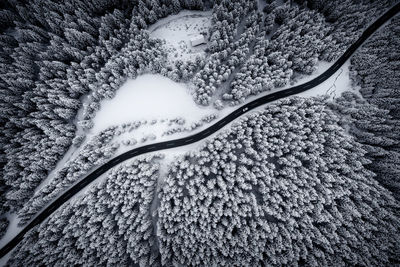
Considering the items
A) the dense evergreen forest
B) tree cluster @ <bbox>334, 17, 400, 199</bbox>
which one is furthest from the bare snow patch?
the dense evergreen forest

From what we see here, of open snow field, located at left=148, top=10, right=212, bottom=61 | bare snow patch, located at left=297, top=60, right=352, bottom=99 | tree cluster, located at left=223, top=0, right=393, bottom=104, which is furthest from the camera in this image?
open snow field, located at left=148, top=10, right=212, bottom=61

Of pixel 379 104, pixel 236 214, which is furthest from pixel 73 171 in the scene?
pixel 379 104

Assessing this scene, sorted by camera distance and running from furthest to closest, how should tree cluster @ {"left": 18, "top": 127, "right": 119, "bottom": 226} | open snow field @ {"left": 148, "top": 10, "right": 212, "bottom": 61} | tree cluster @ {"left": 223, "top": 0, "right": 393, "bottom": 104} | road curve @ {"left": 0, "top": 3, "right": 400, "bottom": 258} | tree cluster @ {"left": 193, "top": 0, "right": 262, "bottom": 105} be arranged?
open snow field @ {"left": 148, "top": 10, "right": 212, "bottom": 61}, tree cluster @ {"left": 223, "top": 0, "right": 393, "bottom": 104}, tree cluster @ {"left": 193, "top": 0, "right": 262, "bottom": 105}, road curve @ {"left": 0, "top": 3, "right": 400, "bottom": 258}, tree cluster @ {"left": 18, "top": 127, "right": 119, "bottom": 226}

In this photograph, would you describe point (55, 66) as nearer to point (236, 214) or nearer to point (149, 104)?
point (149, 104)

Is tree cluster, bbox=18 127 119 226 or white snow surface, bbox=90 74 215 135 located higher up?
white snow surface, bbox=90 74 215 135

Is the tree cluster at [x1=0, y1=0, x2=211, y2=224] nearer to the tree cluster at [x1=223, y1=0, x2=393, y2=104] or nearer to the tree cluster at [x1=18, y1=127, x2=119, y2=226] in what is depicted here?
the tree cluster at [x1=18, y1=127, x2=119, y2=226]

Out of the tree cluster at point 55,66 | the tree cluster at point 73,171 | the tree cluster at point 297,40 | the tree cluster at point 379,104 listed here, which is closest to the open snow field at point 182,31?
the tree cluster at point 55,66
